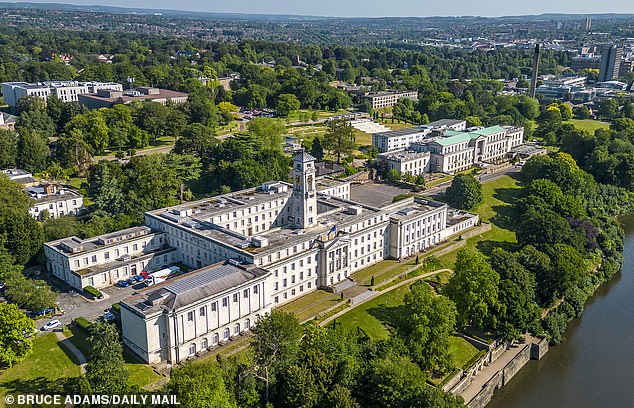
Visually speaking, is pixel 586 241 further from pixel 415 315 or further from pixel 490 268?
pixel 415 315

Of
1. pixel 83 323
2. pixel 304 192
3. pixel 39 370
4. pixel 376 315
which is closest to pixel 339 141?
pixel 304 192

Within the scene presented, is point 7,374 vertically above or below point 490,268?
below

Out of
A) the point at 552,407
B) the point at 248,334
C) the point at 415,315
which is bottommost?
the point at 552,407

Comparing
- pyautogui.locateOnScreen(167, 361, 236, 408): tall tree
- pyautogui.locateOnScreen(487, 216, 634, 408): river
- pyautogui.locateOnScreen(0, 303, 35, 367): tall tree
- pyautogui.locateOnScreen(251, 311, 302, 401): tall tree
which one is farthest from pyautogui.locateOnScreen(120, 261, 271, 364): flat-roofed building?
pyautogui.locateOnScreen(487, 216, 634, 408): river

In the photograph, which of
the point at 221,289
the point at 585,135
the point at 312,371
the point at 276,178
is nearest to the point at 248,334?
the point at 221,289

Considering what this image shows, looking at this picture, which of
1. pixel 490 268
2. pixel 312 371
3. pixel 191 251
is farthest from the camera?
pixel 191 251

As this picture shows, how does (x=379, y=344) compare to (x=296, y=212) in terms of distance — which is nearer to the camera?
(x=379, y=344)

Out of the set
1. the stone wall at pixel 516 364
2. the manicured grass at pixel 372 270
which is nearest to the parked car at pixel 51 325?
the manicured grass at pixel 372 270

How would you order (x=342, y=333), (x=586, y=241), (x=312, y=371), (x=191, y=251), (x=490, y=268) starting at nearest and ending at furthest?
(x=312, y=371)
(x=342, y=333)
(x=490, y=268)
(x=191, y=251)
(x=586, y=241)
